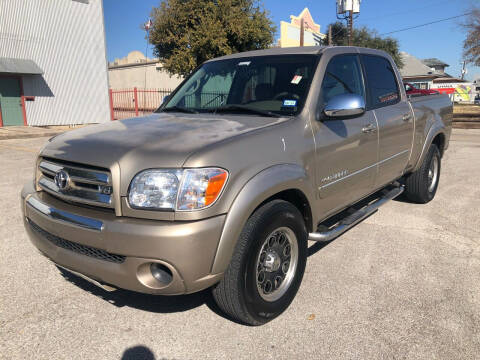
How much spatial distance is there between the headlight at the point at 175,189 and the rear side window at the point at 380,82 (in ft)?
7.77

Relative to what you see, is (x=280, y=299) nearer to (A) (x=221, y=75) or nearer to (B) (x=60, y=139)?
(B) (x=60, y=139)

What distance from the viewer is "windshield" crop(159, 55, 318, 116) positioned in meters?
3.18

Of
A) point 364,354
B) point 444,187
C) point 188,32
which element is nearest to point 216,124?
point 364,354

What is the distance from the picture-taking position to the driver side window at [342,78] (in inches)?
→ 131

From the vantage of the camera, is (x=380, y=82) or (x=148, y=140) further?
(x=380, y=82)

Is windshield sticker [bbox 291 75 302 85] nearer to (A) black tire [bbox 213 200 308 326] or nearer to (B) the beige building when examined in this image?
(A) black tire [bbox 213 200 308 326]

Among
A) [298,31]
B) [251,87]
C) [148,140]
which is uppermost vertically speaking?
[298,31]

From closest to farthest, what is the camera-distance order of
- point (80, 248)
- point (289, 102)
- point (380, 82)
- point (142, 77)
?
point (80, 248) → point (289, 102) → point (380, 82) → point (142, 77)

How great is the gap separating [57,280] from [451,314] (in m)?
3.09

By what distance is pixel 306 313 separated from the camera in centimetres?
285

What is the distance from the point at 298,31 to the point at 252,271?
31158mm

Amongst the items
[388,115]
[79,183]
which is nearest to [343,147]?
[388,115]

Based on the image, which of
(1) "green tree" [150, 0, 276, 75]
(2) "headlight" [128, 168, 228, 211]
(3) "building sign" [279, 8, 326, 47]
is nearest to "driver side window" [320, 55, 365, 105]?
(2) "headlight" [128, 168, 228, 211]

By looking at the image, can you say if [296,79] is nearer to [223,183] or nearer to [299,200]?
[299,200]
